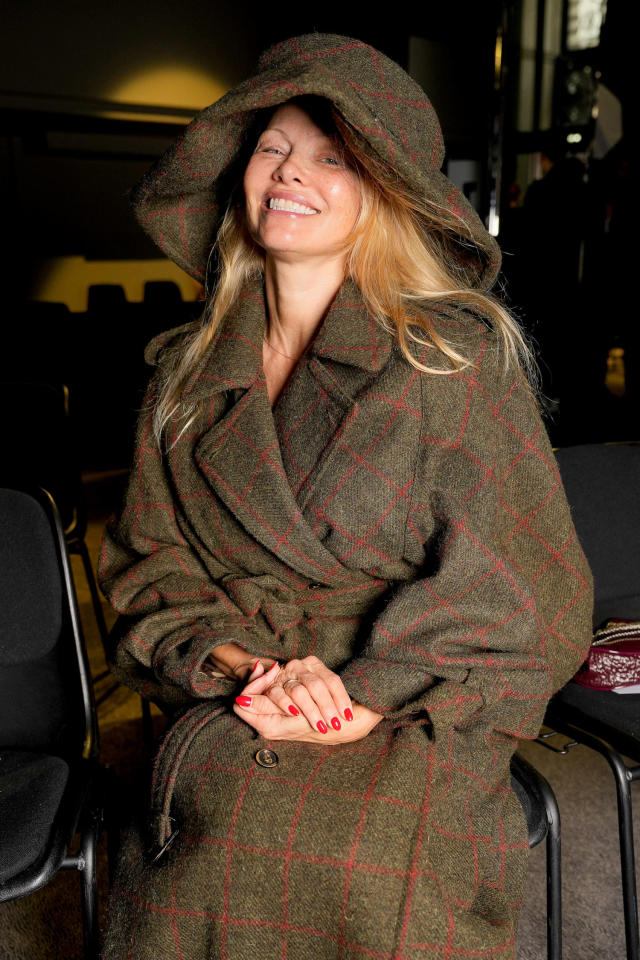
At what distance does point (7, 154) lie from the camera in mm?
8133

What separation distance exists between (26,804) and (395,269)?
102 centimetres

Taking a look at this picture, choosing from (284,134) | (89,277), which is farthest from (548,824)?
(89,277)

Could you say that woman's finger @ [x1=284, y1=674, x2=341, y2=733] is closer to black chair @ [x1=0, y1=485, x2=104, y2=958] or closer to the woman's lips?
black chair @ [x1=0, y1=485, x2=104, y2=958]

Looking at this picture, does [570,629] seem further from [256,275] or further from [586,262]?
[586,262]

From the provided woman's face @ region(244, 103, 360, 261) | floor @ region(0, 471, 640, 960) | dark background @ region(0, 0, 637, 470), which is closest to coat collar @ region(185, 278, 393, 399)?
woman's face @ region(244, 103, 360, 261)

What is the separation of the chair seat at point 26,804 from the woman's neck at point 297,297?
2.60ft

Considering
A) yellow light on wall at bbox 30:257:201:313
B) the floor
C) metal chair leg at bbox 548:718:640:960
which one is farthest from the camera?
yellow light on wall at bbox 30:257:201:313

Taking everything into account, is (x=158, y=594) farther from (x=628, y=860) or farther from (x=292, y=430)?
(x=628, y=860)

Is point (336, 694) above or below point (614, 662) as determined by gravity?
above

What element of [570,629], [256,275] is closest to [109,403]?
[256,275]

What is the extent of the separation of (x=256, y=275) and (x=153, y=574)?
1.86 feet

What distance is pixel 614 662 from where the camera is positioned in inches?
64.1

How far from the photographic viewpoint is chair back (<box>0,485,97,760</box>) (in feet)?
5.07

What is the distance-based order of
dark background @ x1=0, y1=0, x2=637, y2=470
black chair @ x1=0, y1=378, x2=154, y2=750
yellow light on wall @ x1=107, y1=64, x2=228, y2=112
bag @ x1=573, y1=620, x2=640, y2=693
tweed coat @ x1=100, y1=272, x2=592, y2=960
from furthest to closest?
yellow light on wall @ x1=107, y1=64, x2=228, y2=112
dark background @ x1=0, y1=0, x2=637, y2=470
black chair @ x1=0, y1=378, x2=154, y2=750
bag @ x1=573, y1=620, x2=640, y2=693
tweed coat @ x1=100, y1=272, x2=592, y2=960
